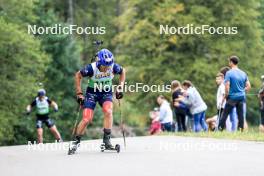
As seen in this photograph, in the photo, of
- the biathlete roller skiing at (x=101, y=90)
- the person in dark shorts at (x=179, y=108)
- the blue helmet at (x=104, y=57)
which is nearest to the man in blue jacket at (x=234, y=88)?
the person in dark shorts at (x=179, y=108)

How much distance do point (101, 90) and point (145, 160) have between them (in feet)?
7.92

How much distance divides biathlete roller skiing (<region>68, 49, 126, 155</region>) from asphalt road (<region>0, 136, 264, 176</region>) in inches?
12.7

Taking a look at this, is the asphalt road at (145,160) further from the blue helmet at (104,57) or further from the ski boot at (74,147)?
the blue helmet at (104,57)

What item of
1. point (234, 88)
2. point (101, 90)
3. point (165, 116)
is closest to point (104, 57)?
point (101, 90)

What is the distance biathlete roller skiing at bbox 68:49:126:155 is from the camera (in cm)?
1463

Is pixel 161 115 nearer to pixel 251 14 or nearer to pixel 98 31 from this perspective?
pixel 251 14

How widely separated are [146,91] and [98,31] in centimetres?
1574

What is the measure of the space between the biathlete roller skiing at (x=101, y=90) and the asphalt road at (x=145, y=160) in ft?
1.06

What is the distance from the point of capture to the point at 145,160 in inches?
514

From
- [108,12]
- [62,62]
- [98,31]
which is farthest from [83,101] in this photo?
[108,12]

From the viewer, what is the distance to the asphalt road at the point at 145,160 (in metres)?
11.3

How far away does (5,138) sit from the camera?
39281 mm

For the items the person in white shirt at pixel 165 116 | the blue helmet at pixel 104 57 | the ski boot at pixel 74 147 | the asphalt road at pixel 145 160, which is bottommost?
the asphalt road at pixel 145 160

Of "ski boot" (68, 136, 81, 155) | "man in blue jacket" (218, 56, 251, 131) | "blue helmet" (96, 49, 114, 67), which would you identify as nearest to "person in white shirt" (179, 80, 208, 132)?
"man in blue jacket" (218, 56, 251, 131)
